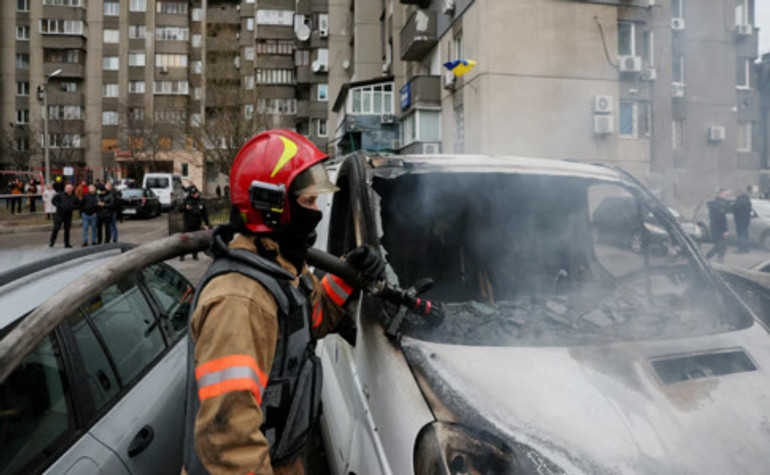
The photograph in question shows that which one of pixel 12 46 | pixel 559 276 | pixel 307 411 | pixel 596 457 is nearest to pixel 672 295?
pixel 559 276

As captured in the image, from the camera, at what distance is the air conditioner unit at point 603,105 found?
1393 cm

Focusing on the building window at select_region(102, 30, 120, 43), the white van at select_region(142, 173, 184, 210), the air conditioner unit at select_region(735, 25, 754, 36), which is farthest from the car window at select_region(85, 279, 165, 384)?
the building window at select_region(102, 30, 120, 43)

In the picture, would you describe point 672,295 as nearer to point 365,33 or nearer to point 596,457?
point 596,457

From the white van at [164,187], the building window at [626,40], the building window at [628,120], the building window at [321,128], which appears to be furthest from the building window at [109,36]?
the building window at [628,120]

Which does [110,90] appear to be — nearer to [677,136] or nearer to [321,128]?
[321,128]

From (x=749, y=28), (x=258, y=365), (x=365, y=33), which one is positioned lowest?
(x=258, y=365)

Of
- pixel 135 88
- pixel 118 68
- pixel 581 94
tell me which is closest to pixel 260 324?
pixel 581 94

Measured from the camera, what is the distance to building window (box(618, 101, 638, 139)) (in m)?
15.9

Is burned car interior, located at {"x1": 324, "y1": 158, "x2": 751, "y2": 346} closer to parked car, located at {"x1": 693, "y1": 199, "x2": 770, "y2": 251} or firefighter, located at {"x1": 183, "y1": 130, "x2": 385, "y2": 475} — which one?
firefighter, located at {"x1": 183, "y1": 130, "x2": 385, "y2": 475}

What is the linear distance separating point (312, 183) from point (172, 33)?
5215cm

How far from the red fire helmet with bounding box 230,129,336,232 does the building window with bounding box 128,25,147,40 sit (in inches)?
2047

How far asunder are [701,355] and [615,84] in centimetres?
1626

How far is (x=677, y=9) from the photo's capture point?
6.68m

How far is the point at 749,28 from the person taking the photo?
4.68 m
